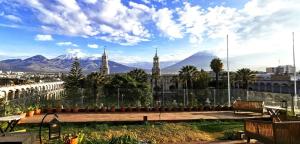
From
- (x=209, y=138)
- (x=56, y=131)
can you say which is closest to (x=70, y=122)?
(x=56, y=131)

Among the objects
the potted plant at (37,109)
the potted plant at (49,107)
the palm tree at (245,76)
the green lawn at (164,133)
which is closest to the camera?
the green lawn at (164,133)

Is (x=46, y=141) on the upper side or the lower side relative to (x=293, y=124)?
lower

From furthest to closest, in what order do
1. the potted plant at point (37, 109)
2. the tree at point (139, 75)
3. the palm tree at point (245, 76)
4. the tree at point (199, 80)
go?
the tree at point (199, 80), the palm tree at point (245, 76), the tree at point (139, 75), the potted plant at point (37, 109)

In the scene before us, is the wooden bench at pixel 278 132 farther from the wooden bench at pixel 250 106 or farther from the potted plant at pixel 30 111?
the potted plant at pixel 30 111

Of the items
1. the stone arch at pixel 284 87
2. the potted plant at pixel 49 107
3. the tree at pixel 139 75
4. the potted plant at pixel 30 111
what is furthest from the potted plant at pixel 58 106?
the stone arch at pixel 284 87

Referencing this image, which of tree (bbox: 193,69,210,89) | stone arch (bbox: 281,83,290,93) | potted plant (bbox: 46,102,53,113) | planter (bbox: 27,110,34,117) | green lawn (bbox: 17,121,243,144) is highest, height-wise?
tree (bbox: 193,69,210,89)

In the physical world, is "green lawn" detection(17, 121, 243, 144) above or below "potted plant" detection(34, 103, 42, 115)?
below

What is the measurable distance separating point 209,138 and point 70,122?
22.6 ft

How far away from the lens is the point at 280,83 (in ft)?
373

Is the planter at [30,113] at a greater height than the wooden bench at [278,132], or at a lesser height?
lesser

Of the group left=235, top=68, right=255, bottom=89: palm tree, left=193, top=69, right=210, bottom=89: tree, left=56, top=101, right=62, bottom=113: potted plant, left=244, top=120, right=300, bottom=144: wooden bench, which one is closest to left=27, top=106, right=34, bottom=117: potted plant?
left=56, top=101, right=62, bottom=113: potted plant

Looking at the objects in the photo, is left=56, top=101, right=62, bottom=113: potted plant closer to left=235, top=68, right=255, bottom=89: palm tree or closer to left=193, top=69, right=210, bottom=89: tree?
left=235, top=68, right=255, bottom=89: palm tree

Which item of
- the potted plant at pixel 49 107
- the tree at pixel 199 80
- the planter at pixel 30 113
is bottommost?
the planter at pixel 30 113

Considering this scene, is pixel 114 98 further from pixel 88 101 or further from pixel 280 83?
pixel 280 83
